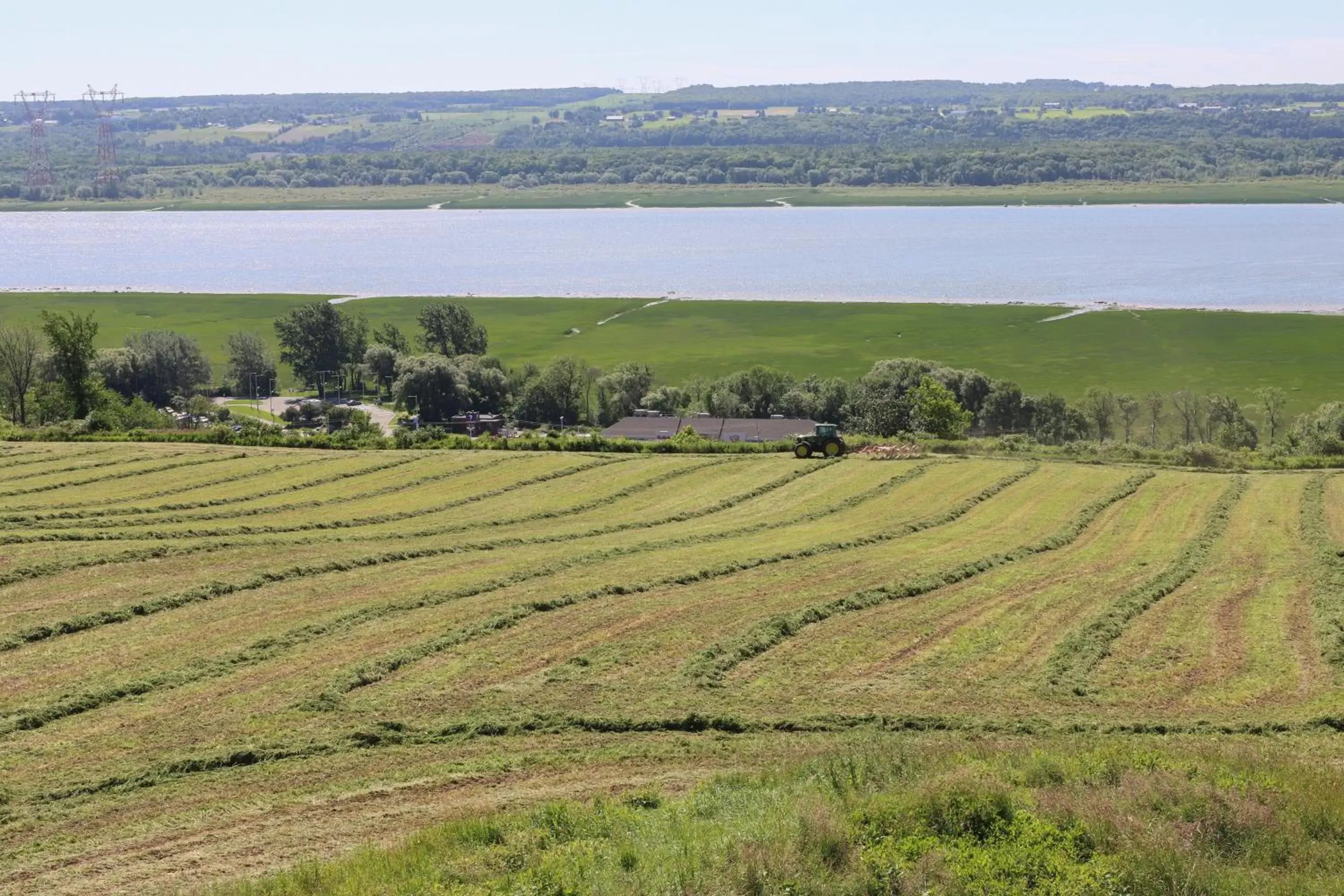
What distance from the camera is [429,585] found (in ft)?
100

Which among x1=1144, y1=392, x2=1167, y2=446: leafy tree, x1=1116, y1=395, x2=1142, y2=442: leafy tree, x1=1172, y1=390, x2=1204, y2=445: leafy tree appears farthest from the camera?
x1=1116, y1=395, x2=1142, y2=442: leafy tree

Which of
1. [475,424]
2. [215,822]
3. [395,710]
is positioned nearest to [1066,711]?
[395,710]

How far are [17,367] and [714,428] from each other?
42.6m

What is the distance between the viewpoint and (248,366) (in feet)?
363

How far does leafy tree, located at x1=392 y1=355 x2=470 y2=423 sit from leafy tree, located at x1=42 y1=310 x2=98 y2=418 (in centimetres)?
2139

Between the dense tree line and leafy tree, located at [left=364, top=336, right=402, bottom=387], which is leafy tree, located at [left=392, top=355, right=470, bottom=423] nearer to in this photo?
the dense tree line

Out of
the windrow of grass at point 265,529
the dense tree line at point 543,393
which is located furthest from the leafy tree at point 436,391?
the windrow of grass at point 265,529

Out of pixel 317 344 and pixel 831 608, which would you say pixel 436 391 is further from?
pixel 831 608

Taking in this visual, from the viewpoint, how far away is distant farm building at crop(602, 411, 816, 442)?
75188mm

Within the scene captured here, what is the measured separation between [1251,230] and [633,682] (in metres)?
196

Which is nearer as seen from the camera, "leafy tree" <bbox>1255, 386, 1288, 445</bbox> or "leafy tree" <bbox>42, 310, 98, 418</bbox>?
"leafy tree" <bbox>42, 310, 98, 418</bbox>

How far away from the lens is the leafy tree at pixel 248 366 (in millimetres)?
109938

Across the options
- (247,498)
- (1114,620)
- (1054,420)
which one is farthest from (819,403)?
(1114,620)

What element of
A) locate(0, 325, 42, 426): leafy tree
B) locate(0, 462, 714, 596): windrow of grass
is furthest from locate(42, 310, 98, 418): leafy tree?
locate(0, 462, 714, 596): windrow of grass
